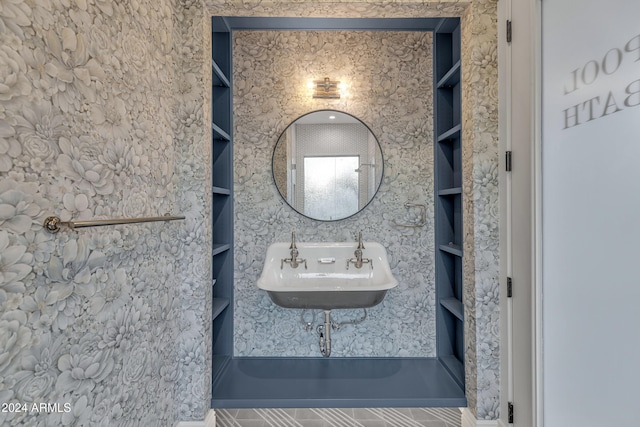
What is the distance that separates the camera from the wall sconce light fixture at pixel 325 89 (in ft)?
8.18

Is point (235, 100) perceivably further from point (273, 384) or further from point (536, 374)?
point (536, 374)

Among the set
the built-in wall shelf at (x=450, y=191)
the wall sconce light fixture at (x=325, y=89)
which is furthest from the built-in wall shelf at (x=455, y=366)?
the wall sconce light fixture at (x=325, y=89)

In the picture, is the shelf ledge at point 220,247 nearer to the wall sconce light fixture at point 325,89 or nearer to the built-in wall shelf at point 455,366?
the wall sconce light fixture at point 325,89

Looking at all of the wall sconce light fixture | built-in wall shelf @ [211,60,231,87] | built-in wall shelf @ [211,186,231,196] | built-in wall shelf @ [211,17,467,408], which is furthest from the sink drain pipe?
built-in wall shelf @ [211,60,231,87]

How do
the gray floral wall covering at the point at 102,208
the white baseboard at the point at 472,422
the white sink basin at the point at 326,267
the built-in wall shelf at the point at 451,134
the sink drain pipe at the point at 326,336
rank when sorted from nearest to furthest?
the gray floral wall covering at the point at 102,208 → the white baseboard at the point at 472,422 → the built-in wall shelf at the point at 451,134 → the sink drain pipe at the point at 326,336 → the white sink basin at the point at 326,267

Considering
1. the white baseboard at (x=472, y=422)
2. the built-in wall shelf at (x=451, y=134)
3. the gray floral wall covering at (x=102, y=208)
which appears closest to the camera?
the gray floral wall covering at (x=102, y=208)

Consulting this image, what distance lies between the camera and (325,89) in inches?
98.3

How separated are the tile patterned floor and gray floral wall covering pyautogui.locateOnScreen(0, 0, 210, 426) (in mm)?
299

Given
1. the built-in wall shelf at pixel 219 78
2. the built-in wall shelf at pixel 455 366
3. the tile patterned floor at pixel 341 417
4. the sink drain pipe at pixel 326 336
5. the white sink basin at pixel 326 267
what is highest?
the built-in wall shelf at pixel 219 78

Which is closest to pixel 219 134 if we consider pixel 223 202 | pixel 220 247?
pixel 223 202

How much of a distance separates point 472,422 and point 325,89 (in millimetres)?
2243

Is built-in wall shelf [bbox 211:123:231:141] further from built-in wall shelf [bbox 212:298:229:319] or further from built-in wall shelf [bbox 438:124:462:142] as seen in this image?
built-in wall shelf [bbox 438:124:462:142]

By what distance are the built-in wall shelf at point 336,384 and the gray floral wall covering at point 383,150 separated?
12cm

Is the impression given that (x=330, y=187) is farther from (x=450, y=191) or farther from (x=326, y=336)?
(x=326, y=336)
